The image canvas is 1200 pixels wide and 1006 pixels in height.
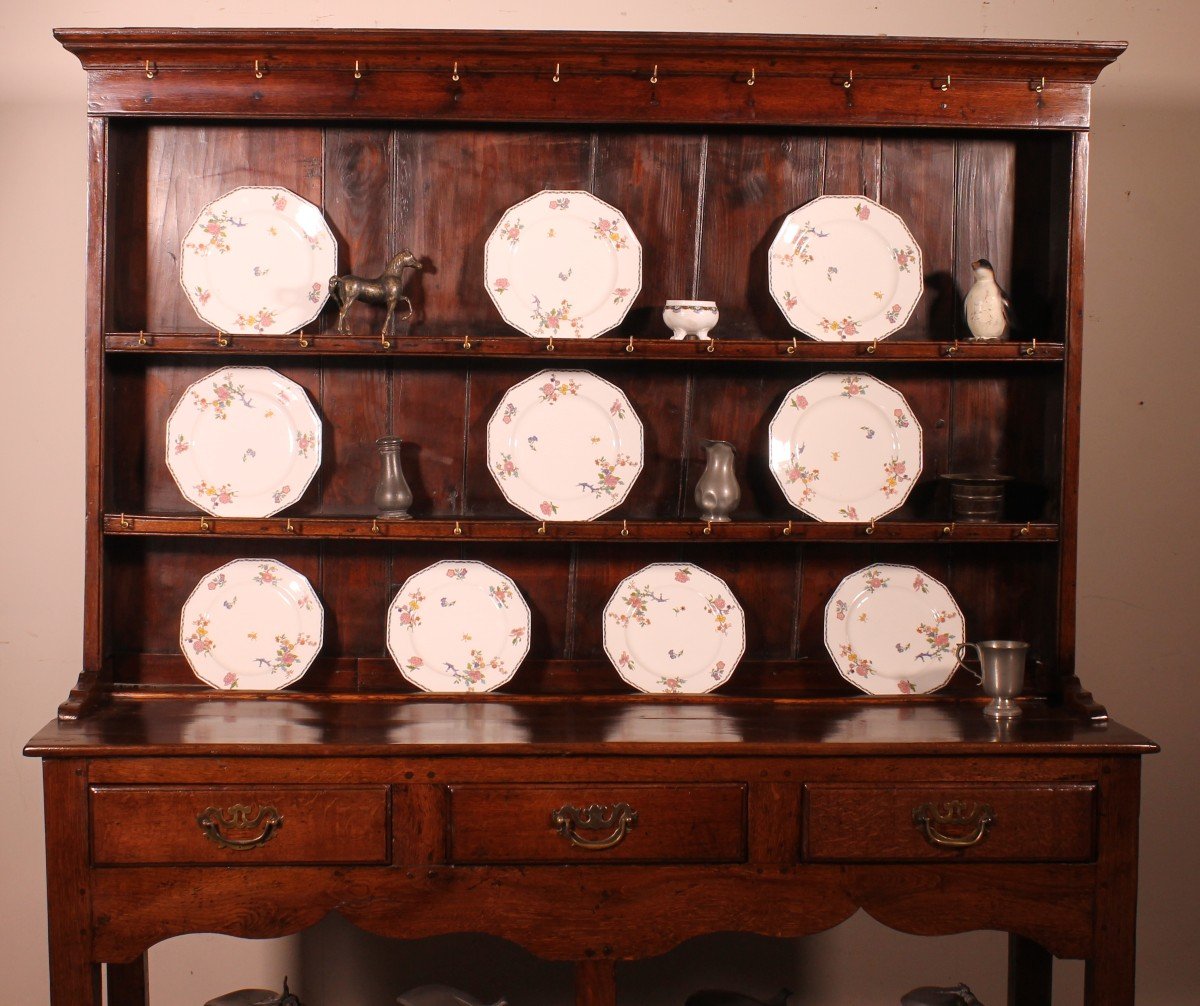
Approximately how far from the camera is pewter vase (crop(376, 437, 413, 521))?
2.37 m

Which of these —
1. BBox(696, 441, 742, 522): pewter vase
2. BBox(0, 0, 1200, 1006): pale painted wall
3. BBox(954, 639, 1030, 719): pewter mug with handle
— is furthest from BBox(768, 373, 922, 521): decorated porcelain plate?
BBox(0, 0, 1200, 1006): pale painted wall

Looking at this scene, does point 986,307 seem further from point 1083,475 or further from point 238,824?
point 238,824

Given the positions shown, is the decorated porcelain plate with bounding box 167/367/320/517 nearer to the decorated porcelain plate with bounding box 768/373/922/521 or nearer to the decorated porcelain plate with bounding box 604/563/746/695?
the decorated porcelain plate with bounding box 604/563/746/695

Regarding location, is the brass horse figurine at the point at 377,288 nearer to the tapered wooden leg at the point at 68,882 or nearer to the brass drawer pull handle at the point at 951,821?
the tapered wooden leg at the point at 68,882

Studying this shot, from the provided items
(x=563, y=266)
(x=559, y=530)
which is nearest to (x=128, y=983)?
(x=559, y=530)

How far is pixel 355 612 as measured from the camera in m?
2.51

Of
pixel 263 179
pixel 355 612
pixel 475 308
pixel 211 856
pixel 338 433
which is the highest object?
pixel 263 179

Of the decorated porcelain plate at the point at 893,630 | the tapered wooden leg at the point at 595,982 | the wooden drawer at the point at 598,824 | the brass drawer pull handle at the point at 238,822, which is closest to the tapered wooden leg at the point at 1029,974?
the decorated porcelain plate at the point at 893,630

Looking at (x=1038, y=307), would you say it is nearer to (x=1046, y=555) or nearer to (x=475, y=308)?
(x=1046, y=555)

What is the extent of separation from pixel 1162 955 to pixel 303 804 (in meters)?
2.06

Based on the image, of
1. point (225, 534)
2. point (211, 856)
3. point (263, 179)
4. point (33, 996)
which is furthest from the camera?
point (33, 996)

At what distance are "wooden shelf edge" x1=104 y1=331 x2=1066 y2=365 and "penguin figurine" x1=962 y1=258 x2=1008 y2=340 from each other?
0.07 m

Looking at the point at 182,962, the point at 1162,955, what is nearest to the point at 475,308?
the point at 182,962

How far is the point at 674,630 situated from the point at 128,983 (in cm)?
134
